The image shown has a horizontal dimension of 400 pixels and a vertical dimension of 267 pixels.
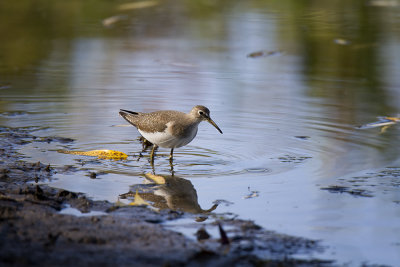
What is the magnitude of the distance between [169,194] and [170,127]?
141 centimetres

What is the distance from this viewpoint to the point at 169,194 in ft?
20.4

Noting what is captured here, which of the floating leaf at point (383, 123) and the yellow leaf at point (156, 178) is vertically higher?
the yellow leaf at point (156, 178)

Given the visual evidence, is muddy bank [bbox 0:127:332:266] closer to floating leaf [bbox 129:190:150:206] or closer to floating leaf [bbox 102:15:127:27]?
floating leaf [bbox 129:190:150:206]

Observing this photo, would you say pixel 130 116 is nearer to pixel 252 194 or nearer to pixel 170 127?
pixel 170 127

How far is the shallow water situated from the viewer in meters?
5.97

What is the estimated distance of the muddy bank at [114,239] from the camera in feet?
14.1

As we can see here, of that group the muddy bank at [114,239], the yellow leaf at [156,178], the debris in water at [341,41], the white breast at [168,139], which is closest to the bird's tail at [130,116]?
the white breast at [168,139]

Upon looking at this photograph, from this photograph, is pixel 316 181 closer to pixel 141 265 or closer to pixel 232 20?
pixel 141 265

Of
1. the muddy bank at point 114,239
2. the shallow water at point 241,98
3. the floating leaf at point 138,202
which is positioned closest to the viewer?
the muddy bank at point 114,239

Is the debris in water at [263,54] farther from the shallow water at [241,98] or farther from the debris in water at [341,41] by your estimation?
the debris in water at [341,41]

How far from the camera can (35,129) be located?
8.53 m

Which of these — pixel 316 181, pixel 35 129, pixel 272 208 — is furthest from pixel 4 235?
pixel 35 129

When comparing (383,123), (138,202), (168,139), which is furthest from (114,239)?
(383,123)

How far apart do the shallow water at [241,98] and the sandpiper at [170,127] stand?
26cm
